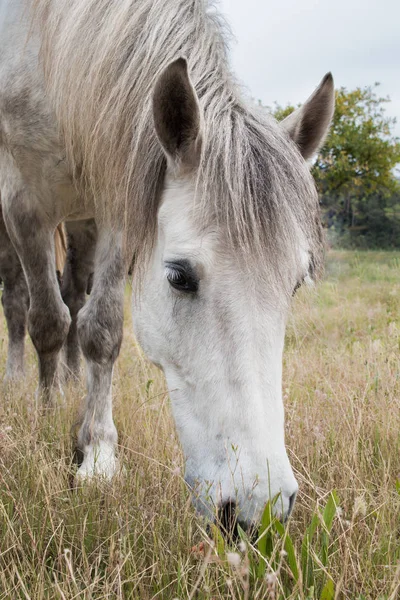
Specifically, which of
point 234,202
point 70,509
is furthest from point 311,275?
point 70,509

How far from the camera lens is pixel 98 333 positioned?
2.72 m

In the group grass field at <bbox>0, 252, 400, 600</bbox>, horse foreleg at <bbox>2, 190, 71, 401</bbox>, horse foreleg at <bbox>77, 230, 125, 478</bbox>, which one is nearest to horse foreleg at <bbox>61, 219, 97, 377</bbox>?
grass field at <bbox>0, 252, 400, 600</bbox>

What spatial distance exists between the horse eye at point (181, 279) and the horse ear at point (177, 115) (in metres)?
0.38

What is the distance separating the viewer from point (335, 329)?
5.01 m

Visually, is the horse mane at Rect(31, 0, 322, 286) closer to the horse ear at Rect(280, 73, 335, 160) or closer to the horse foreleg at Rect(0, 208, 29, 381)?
the horse ear at Rect(280, 73, 335, 160)

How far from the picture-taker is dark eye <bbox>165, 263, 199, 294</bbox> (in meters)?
1.59

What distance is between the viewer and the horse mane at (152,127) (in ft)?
5.19

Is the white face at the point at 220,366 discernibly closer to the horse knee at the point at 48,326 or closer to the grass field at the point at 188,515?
the grass field at the point at 188,515

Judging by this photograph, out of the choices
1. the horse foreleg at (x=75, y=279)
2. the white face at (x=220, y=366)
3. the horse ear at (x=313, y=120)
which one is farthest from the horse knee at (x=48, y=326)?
the horse ear at (x=313, y=120)

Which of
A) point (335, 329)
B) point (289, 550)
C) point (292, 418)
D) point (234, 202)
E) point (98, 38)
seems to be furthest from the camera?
point (335, 329)

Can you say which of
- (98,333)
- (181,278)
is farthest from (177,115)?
(98,333)

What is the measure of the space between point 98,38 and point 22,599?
1.99m

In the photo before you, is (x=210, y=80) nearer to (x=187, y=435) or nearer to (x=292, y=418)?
(x=187, y=435)

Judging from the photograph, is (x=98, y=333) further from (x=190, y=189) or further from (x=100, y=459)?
(x=190, y=189)
